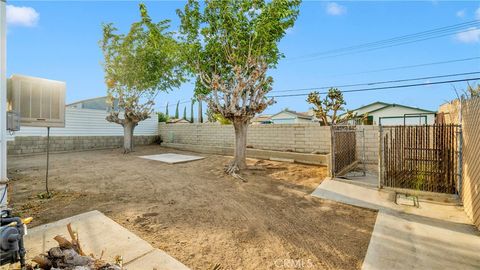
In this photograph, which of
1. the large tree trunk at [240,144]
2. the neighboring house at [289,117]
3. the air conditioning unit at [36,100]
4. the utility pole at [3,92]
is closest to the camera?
the utility pole at [3,92]

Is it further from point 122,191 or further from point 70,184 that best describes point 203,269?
point 70,184

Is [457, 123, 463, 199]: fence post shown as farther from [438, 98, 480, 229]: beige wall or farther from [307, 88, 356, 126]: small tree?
[307, 88, 356, 126]: small tree

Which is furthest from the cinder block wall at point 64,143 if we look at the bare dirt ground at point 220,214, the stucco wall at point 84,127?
the bare dirt ground at point 220,214

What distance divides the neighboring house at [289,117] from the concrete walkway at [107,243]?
2395 centimetres

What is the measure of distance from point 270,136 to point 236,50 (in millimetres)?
5175

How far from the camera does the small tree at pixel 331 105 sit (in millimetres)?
11234

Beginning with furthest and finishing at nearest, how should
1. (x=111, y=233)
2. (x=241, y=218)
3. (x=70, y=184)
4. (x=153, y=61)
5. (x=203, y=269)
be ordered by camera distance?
(x=153, y=61) < (x=70, y=184) < (x=241, y=218) < (x=111, y=233) < (x=203, y=269)

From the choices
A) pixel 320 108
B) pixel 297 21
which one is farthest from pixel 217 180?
pixel 320 108

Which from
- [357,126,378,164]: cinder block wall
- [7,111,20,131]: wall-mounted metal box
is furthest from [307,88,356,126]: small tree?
[7,111,20,131]: wall-mounted metal box

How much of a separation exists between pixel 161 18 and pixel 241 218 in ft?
36.8

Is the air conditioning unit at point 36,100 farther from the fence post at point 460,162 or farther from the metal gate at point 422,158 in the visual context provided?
the fence post at point 460,162

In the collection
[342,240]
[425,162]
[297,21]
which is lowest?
[342,240]

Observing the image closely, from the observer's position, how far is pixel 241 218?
4105 mm

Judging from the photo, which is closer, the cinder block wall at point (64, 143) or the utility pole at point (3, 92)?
the utility pole at point (3, 92)
